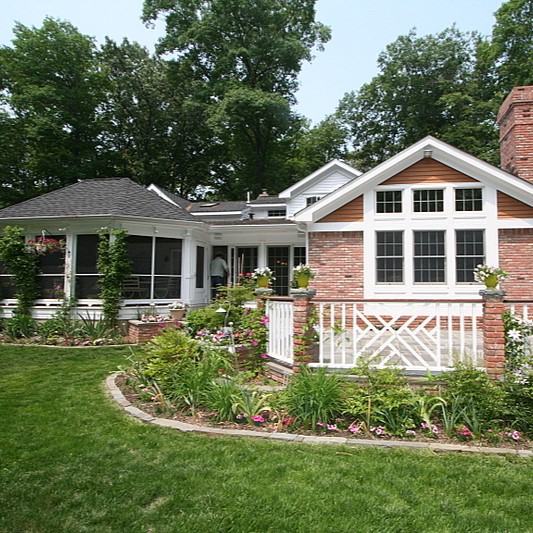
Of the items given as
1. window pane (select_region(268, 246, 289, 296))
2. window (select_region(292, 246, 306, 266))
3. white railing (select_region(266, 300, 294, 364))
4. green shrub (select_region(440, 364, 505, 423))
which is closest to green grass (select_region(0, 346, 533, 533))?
green shrub (select_region(440, 364, 505, 423))

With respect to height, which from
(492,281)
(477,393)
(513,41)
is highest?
(513,41)

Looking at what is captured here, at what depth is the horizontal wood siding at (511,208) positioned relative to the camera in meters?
10.1

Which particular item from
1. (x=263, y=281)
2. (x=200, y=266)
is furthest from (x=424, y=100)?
(x=263, y=281)

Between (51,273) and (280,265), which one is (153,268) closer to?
(51,273)

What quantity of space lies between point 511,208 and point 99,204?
1156 cm

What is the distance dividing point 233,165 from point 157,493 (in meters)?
33.6

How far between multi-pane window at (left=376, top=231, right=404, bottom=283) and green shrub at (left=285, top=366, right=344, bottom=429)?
22.3 feet

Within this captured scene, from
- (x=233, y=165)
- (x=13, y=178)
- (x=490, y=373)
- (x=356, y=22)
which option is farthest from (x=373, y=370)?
(x=233, y=165)

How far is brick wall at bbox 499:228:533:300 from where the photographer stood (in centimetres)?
998

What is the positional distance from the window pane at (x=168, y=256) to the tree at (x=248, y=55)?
17.2m

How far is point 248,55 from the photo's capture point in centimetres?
2889

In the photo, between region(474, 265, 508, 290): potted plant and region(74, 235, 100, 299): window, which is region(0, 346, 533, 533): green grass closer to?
region(474, 265, 508, 290): potted plant

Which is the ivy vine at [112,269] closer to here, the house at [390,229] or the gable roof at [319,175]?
the house at [390,229]

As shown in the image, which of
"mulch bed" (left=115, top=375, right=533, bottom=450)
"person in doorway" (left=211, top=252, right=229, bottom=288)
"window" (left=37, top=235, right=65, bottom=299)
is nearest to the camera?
"mulch bed" (left=115, top=375, right=533, bottom=450)
